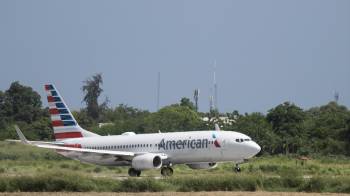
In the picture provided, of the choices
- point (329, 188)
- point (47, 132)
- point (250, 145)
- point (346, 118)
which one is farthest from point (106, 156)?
point (47, 132)

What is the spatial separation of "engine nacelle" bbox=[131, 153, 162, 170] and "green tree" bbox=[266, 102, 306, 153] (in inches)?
1427

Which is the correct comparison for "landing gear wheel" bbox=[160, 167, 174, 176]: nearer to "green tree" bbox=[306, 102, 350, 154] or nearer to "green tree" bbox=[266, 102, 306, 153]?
"green tree" bbox=[306, 102, 350, 154]

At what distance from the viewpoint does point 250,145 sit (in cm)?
5309

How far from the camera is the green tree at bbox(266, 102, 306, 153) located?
92.9 m

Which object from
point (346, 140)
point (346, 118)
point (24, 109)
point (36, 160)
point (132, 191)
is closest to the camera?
point (132, 191)

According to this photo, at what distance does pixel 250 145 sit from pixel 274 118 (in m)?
46.1

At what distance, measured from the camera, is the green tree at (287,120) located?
92.9 metres

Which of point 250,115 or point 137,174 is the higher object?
point 250,115

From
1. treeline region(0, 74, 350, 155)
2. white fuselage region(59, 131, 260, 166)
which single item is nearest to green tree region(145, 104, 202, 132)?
treeline region(0, 74, 350, 155)

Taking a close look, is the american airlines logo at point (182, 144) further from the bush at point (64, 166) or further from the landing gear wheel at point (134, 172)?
the bush at point (64, 166)

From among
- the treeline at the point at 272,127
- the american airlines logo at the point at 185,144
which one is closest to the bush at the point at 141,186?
the american airlines logo at the point at 185,144

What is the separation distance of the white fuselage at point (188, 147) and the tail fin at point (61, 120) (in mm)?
2755

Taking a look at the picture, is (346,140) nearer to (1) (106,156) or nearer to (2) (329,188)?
(1) (106,156)

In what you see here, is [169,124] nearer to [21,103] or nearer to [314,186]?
[314,186]
